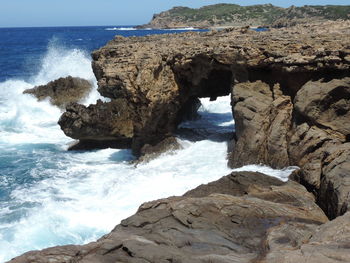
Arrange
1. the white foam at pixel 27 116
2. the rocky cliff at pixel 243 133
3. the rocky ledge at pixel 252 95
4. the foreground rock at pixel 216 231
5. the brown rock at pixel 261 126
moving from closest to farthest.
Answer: the foreground rock at pixel 216 231 < the rocky cliff at pixel 243 133 < the rocky ledge at pixel 252 95 < the brown rock at pixel 261 126 < the white foam at pixel 27 116

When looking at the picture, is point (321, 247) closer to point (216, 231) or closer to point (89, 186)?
point (216, 231)

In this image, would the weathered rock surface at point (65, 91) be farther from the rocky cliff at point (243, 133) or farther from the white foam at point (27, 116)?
the rocky cliff at point (243, 133)

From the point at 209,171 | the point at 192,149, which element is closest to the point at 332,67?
the point at 209,171

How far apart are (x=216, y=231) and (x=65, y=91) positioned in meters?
20.9

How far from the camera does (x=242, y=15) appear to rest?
5842 inches

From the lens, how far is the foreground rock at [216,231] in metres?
6.77

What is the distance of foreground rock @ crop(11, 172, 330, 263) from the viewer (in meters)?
6.77

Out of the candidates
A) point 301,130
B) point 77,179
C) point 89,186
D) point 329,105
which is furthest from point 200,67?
point 77,179

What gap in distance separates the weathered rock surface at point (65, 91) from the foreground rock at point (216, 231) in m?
17.5

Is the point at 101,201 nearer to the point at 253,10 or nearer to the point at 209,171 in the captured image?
the point at 209,171

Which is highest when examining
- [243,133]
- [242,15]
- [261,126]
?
[242,15]

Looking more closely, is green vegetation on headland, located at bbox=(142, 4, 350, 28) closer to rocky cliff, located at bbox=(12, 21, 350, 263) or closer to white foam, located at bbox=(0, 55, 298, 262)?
rocky cliff, located at bbox=(12, 21, 350, 263)

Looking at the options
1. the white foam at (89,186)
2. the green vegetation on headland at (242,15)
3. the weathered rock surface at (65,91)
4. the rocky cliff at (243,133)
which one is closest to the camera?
the rocky cliff at (243,133)

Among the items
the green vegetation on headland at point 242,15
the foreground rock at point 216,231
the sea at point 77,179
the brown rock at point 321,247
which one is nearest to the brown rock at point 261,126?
the sea at point 77,179
